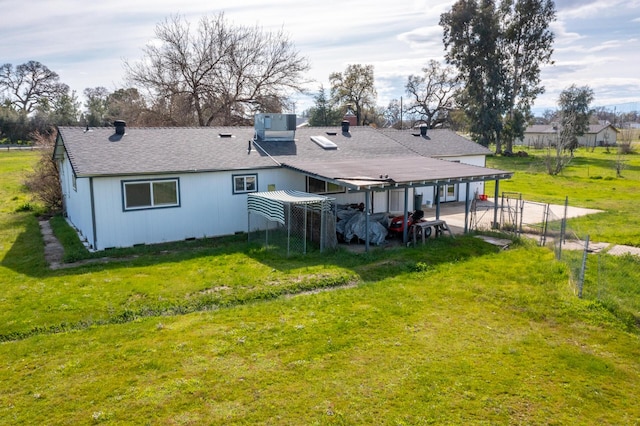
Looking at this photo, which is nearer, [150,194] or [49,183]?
[150,194]

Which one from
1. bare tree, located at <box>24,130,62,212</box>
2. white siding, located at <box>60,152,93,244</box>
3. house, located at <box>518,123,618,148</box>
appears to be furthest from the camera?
house, located at <box>518,123,618,148</box>

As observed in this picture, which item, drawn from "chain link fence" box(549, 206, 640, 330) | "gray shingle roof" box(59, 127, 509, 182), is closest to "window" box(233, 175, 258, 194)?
"gray shingle roof" box(59, 127, 509, 182)

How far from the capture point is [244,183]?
15680 mm

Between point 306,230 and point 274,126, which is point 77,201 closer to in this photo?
point 274,126

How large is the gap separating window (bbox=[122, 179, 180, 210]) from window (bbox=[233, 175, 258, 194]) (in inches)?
76.6

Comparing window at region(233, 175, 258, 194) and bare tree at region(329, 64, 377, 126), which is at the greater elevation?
bare tree at region(329, 64, 377, 126)

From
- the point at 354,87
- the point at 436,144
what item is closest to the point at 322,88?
the point at 354,87

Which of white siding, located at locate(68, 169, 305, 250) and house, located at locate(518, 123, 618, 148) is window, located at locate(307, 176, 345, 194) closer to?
white siding, located at locate(68, 169, 305, 250)

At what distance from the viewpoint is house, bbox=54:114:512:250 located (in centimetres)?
1359

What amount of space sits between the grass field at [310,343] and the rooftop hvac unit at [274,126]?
7.04 m

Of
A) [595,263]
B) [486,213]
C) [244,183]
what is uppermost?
[244,183]

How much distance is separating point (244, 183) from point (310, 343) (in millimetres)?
8852

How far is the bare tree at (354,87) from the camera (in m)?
52.8

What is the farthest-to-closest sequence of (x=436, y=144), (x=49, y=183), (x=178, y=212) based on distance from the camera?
1. (x=436, y=144)
2. (x=49, y=183)
3. (x=178, y=212)
